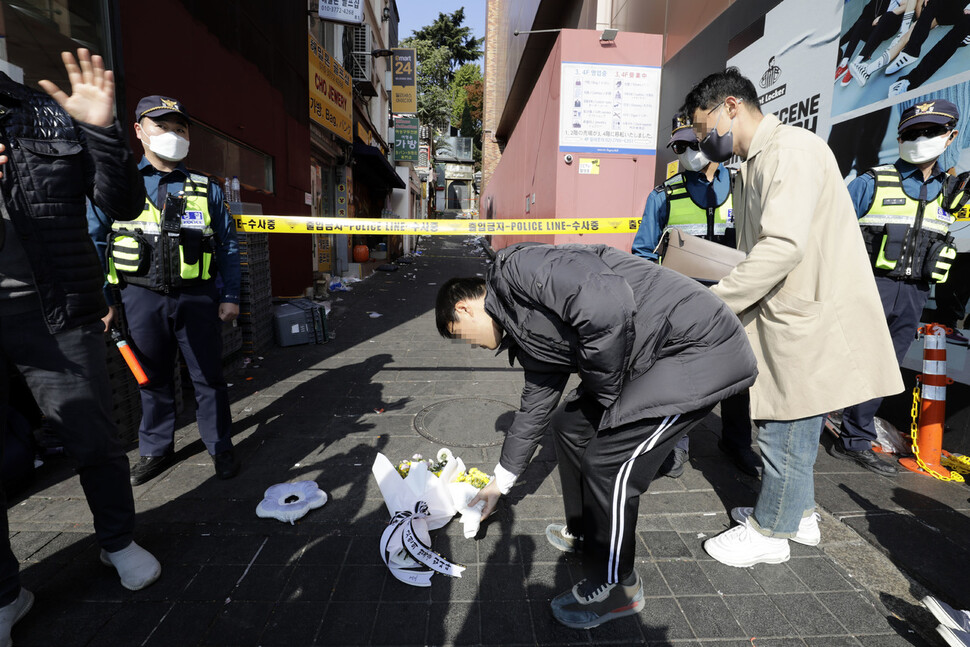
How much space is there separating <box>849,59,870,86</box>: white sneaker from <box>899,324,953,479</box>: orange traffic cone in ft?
6.86

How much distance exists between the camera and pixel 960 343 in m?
3.57

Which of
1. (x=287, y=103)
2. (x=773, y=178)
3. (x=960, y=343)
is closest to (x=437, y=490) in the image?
(x=773, y=178)

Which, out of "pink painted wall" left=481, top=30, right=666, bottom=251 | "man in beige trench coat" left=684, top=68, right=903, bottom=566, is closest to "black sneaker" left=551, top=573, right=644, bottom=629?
"man in beige trench coat" left=684, top=68, right=903, bottom=566

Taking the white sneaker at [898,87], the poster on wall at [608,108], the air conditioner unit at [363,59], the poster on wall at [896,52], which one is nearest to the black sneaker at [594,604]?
the poster on wall at [896,52]

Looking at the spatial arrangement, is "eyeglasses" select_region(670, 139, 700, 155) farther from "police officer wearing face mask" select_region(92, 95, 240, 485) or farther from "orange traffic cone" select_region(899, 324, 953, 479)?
"police officer wearing face mask" select_region(92, 95, 240, 485)

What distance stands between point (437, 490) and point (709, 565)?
4.62ft

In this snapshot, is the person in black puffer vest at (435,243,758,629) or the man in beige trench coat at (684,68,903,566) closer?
the person in black puffer vest at (435,243,758,629)

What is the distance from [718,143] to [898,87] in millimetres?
2536

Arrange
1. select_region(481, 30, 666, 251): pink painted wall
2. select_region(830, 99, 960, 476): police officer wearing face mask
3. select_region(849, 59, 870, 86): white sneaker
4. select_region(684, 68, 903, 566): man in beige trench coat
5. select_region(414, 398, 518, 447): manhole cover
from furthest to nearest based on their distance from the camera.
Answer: select_region(481, 30, 666, 251): pink painted wall, select_region(849, 59, 870, 86): white sneaker, select_region(414, 398, 518, 447): manhole cover, select_region(830, 99, 960, 476): police officer wearing face mask, select_region(684, 68, 903, 566): man in beige trench coat

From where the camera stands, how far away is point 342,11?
10.6m

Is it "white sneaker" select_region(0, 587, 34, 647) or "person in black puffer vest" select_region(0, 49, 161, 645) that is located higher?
"person in black puffer vest" select_region(0, 49, 161, 645)

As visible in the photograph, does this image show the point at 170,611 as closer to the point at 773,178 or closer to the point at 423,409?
the point at 423,409

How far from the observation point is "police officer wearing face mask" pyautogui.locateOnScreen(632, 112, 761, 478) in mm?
3352

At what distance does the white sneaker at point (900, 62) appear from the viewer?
12.2 ft
